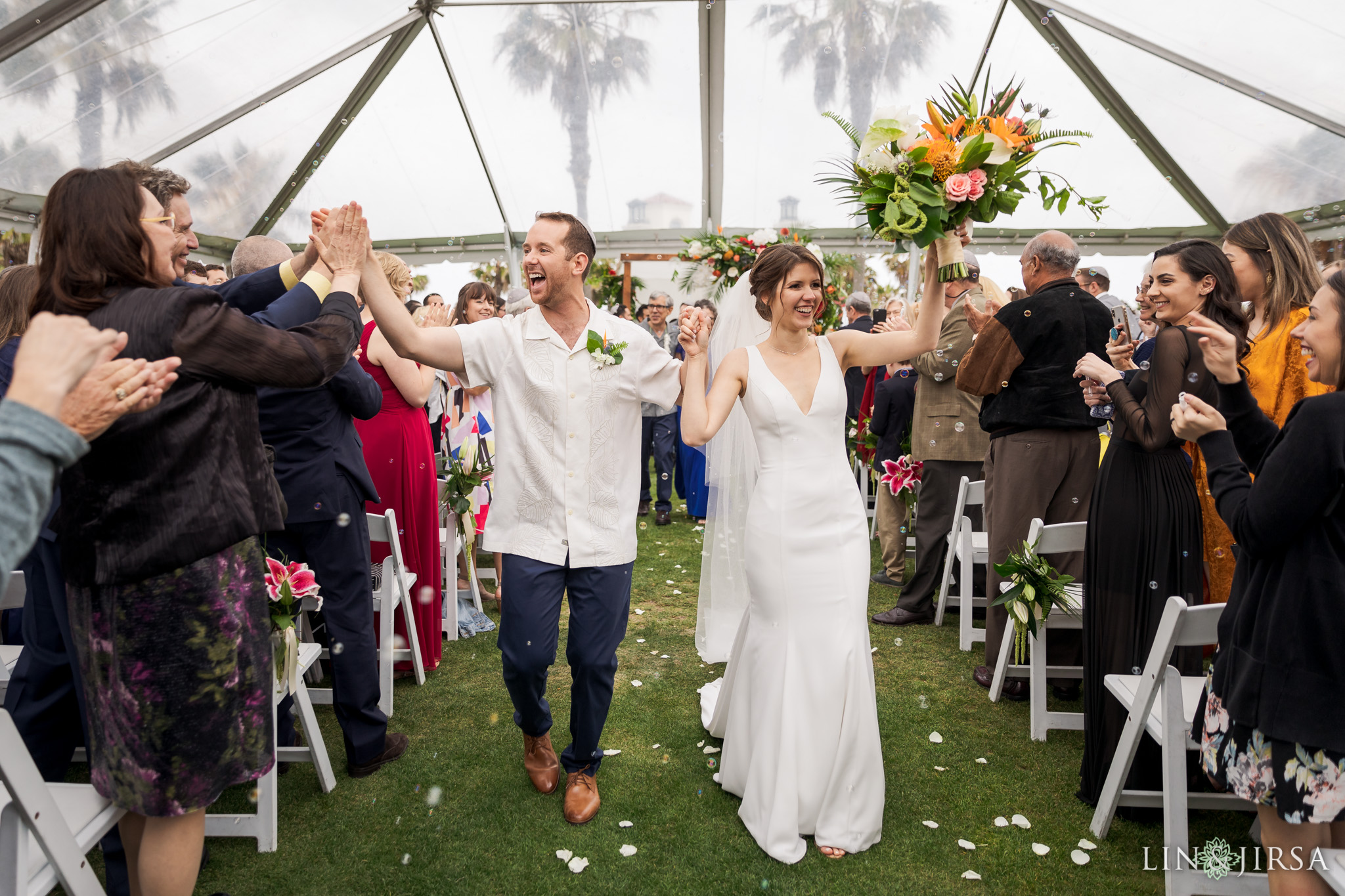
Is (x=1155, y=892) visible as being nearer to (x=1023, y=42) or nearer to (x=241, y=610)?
(x=241, y=610)

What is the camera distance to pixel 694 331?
321cm

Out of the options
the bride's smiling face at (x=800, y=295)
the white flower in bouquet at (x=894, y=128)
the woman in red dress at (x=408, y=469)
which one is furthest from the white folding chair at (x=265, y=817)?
the white flower in bouquet at (x=894, y=128)

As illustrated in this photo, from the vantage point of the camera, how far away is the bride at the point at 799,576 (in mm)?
3154

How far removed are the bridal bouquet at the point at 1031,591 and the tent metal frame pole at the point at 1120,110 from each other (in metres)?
9.69

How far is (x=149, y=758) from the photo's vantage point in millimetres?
2012

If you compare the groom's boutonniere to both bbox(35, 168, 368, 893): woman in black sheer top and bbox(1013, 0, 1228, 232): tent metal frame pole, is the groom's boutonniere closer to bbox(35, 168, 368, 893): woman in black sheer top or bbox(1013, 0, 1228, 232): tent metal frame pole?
bbox(35, 168, 368, 893): woman in black sheer top

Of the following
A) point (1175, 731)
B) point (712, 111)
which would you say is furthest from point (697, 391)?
point (712, 111)

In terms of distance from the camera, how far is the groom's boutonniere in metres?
3.10

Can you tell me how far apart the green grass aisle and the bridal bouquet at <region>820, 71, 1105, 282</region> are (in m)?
2.32

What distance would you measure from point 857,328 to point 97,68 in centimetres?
822

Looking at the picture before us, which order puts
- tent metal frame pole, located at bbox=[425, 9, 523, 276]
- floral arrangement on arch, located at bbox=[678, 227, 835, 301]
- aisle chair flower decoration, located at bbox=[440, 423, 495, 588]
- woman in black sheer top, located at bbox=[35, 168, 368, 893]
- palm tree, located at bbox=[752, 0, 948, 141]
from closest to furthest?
woman in black sheer top, located at bbox=[35, 168, 368, 893], floral arrangement on arch, located at bbox=[678, 227, 835, 301], aisle chair flower decoration, located at bbox=[440, 423, 495, 588], palm tree, located at bbox=[752, 0, 948, 141], tent metal frame pole, located at bbox=[425, 9, 523, 276]

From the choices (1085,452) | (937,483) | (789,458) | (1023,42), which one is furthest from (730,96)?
(789,458)

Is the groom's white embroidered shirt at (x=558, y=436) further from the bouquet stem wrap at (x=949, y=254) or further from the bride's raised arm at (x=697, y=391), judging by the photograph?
the bouquet stem wrap at (x=949, y=254)

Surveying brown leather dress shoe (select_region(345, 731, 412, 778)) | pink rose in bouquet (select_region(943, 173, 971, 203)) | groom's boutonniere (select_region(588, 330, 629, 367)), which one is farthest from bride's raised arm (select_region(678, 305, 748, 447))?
brown leather dress shoe (select_region(345, 731, 412, 778))
